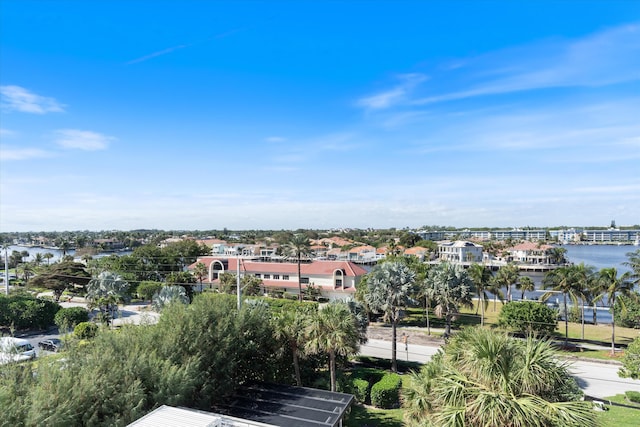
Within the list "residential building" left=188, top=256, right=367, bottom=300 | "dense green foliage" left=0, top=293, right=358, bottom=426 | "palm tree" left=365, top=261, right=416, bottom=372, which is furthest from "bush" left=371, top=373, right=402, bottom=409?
"residential building" left=188, top=256, right=367, bottom=300

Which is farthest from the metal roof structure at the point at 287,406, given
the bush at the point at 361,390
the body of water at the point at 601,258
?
the body of water at the point at 601,258

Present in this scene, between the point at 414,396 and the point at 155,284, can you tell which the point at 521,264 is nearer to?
the point at 155,284

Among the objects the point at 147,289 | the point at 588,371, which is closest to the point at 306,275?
the point at 147,289

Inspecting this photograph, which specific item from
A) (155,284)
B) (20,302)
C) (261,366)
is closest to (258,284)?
(155,284)

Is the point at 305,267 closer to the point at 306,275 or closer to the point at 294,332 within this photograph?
the point at 306,275

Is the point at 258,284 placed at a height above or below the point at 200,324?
below

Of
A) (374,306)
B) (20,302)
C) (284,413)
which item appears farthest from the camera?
(20,302)

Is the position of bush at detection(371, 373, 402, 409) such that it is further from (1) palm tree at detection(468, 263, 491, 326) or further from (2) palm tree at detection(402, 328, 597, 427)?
(1) palm tree at detection(468, 263, 491, 326)

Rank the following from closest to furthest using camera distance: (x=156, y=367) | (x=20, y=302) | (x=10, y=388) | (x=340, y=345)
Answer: (x=10, y=388) → (x=156, y=367) → (x=340, y=345) → (x=20, y=302)
